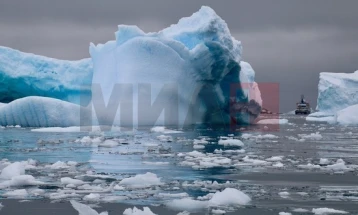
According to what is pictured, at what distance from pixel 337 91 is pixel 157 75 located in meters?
22.2

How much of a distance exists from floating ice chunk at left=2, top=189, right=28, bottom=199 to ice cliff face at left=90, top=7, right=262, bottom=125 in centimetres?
1418

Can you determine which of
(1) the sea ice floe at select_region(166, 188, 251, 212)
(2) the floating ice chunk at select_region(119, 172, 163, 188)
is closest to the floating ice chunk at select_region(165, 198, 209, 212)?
(1) the sea ice floe at select_region(166, 188, 251, 212)

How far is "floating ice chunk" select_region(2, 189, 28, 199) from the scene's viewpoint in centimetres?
570

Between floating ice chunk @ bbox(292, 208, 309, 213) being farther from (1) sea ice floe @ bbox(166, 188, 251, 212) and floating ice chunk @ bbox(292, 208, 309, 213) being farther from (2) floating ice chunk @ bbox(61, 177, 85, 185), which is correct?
(2) floating ice chunk @ bbox(61, 177, 85, 185)

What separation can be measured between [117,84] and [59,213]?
15810mm

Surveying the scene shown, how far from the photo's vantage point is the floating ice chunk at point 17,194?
570 cm

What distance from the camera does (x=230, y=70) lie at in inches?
916

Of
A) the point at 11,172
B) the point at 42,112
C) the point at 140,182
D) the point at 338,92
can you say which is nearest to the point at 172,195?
the point at 140,182

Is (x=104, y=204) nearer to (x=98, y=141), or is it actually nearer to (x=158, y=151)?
(x=158, y=151)

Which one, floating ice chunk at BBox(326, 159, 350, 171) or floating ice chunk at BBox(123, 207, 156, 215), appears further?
floating ice chunk at BBox(326, 159, 350, 171)

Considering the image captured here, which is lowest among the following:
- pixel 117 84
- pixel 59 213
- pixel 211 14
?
pixel 59 213

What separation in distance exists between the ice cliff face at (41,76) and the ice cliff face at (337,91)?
20038 millimetres

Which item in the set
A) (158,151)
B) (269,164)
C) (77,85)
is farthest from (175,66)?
(269,164)

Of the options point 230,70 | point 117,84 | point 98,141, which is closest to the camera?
point 98,141
